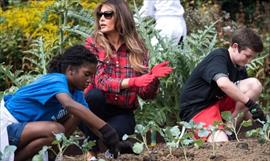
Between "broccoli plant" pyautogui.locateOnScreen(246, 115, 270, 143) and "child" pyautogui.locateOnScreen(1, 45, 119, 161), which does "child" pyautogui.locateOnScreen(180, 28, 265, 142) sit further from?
"child" pyautogui.locateOnScreen(1, 45, 119, 161)

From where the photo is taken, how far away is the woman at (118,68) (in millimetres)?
5281

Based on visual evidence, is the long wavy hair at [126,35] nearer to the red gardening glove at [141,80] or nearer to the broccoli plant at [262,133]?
the red gardening glove at [141,80]

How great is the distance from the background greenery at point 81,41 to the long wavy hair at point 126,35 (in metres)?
0.87

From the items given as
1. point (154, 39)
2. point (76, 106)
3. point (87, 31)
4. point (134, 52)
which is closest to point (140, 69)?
point (134, 52)

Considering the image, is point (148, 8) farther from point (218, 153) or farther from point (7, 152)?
point (7, 152)

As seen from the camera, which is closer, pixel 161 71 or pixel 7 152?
pixel 7 152

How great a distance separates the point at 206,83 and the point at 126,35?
2.56ft

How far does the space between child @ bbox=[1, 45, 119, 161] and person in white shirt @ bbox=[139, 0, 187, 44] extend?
3286 mm

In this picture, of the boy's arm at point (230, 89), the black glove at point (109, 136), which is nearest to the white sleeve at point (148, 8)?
the boy's arm at point (230, 89)

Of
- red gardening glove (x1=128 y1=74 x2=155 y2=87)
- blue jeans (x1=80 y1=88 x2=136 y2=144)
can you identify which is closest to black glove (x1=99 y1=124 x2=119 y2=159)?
red gardening glove (x1=128 y1=74 x2=155 y2=87)

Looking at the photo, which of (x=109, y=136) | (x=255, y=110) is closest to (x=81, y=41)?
(x=255, y=110)

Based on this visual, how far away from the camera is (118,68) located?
535cm

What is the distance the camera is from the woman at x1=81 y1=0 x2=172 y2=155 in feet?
17.3

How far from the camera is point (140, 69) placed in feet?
17.5
